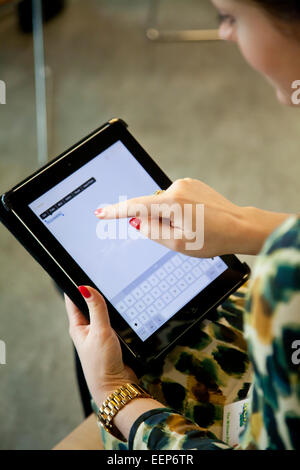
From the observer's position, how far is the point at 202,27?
2303 millimetres

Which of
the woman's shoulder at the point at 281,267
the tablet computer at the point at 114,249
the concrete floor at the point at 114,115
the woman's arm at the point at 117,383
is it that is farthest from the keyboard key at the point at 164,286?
the concrete floor at the point at 114,115

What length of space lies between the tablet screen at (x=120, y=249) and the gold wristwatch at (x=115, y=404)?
80 millimetres

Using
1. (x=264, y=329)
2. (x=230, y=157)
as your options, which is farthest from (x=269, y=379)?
(x=230, y=157)

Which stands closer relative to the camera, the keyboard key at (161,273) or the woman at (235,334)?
the woman at (235,334)

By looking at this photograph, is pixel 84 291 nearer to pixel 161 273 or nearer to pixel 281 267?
pixel 161 273

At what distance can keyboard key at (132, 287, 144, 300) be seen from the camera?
2.43ft

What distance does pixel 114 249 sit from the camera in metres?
0.74

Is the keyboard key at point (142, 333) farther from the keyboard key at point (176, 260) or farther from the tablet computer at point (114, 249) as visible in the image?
the keyboard key at point (176, 260)

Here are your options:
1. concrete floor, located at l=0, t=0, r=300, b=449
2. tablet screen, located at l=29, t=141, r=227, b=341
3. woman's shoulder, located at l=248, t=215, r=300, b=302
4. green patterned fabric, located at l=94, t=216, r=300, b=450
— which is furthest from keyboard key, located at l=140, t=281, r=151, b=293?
concrete floor, located at l=0, t=0, r=300, b=449

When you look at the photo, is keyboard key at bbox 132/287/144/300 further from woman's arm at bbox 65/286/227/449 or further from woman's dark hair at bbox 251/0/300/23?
woman's dark hair at bbox 251/0/300/23

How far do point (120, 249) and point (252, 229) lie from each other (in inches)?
8.0

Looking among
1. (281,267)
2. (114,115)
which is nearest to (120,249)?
(281,267)

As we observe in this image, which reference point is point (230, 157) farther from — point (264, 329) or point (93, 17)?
point (264, 329)

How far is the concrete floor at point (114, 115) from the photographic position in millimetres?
1458
